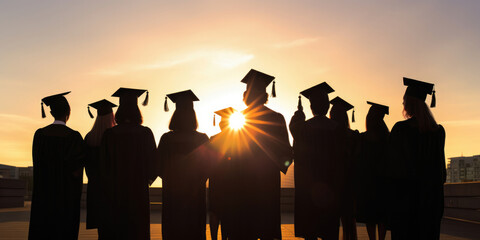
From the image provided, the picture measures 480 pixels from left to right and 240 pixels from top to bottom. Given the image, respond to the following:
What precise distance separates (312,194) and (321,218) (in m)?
0.31

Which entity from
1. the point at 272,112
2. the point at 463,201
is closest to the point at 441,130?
the point at 272,112

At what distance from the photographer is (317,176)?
549 cm

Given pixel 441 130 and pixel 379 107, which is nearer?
pixel 441 130

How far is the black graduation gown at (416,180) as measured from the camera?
503cm

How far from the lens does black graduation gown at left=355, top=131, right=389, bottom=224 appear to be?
20.2ft

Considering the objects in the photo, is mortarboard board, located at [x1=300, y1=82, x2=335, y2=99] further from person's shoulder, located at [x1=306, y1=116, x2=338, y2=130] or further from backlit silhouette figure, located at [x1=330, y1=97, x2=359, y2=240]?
backlit silhouette figure, located at [x1=330, y1=97, x2=359, y2=240]

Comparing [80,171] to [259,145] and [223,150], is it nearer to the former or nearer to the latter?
[223,150]

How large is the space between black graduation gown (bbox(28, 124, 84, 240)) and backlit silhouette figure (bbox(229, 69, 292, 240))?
7.48 ft

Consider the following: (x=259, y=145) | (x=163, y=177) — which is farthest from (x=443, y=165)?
(x=163, y=177)

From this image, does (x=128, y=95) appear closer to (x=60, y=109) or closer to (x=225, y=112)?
(x=60, y=109)

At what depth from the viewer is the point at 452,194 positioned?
12.7 meters

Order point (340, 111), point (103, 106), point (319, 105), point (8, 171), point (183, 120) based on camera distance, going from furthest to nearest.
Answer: point (8, 171), point (103, 106), point (340, 111), point (183, 120), point (319, 105)

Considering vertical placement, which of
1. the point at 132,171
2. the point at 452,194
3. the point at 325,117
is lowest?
the point at 452,194

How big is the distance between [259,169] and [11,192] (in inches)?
680
